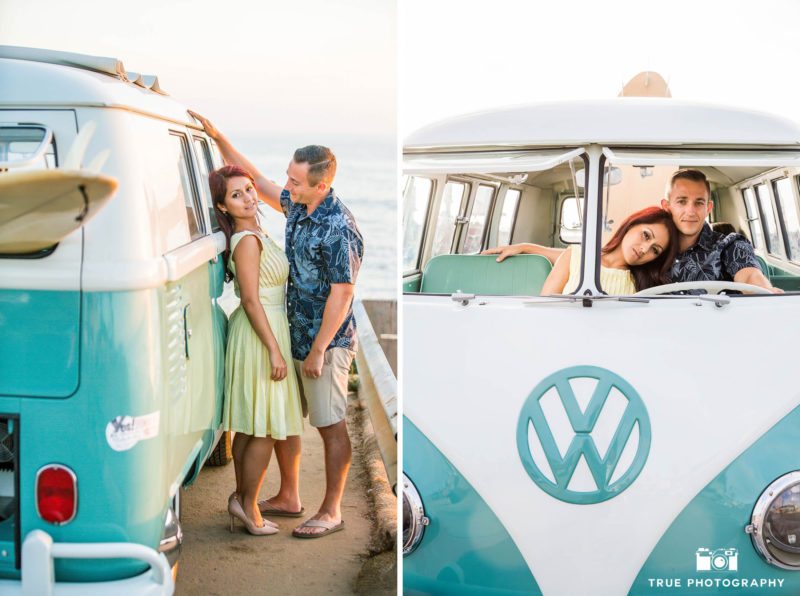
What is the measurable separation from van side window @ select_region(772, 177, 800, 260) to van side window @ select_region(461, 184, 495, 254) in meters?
0.90

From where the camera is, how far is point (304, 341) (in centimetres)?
198

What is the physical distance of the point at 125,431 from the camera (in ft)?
5.86

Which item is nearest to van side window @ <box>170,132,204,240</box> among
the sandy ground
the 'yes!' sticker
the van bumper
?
the 'yes!' sticker

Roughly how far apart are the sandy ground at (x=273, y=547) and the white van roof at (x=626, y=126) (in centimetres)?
107

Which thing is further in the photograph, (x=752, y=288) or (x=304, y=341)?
(x=752, y=288)

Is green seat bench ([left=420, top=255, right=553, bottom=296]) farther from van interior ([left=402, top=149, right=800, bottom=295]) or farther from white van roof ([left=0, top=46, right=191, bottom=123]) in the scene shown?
white van roof ([left=0, top=46, right=191, bottom=123])

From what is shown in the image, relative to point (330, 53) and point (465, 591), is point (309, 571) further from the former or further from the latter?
point (330, 53)

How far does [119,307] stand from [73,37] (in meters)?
0.62

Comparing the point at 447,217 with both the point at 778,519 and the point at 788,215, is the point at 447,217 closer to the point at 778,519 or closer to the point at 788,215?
the point at 788,215

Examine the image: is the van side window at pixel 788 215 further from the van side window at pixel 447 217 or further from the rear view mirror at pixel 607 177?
the van side window at pixel 447 217

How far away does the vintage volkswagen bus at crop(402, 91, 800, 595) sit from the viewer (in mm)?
2230

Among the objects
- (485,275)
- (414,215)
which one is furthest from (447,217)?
(485,275)

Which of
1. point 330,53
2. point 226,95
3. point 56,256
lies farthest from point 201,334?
point 330,53
